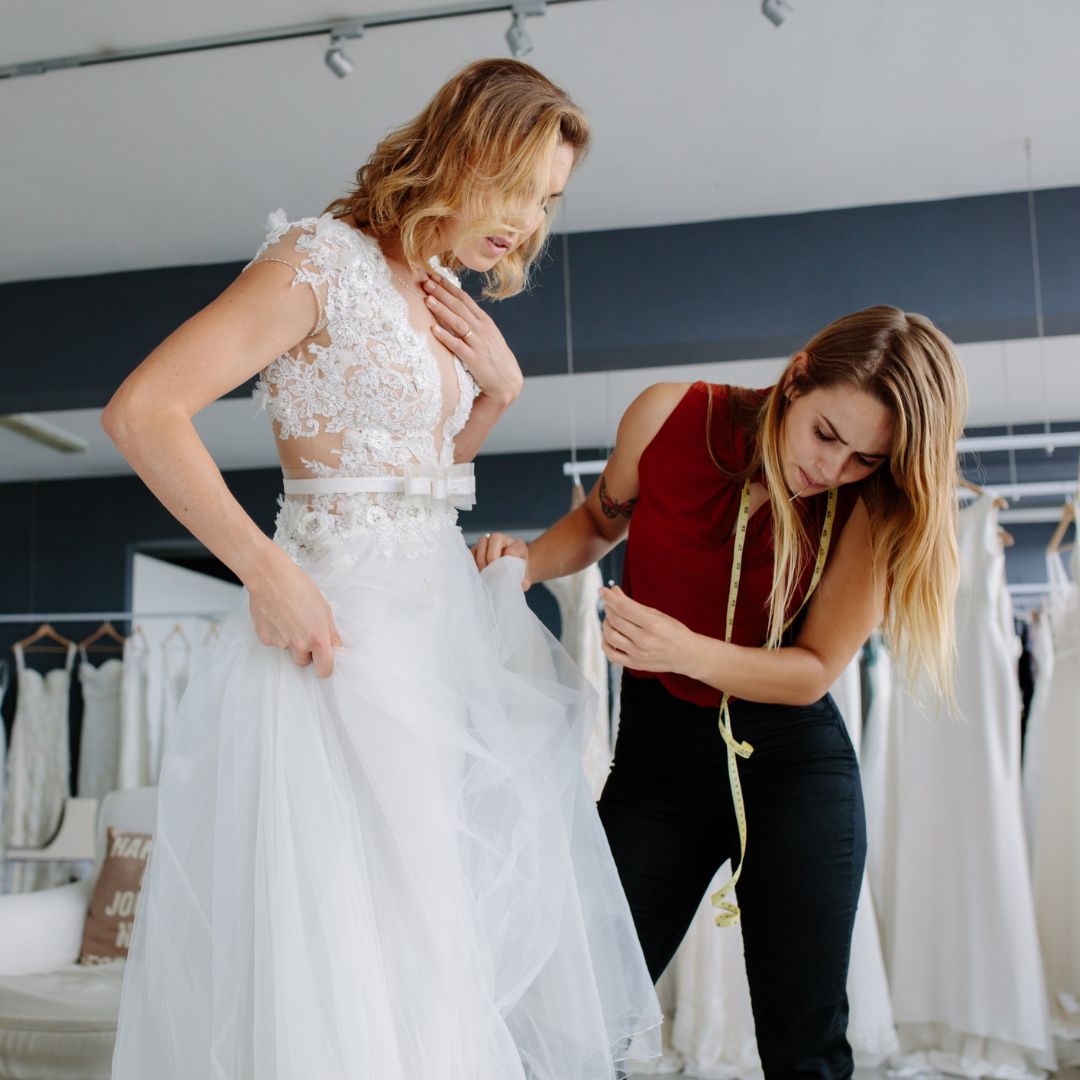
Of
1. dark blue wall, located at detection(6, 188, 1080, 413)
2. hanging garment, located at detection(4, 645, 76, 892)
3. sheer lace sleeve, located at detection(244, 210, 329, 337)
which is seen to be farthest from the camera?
hanging garment, located at detection(4, 645, 76, 892)

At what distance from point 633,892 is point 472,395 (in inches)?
30.0

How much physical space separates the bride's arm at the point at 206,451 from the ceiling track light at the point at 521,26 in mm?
1789

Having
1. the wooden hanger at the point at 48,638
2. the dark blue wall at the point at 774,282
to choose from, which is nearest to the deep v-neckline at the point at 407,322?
the dark blue wall at the point at 774,282

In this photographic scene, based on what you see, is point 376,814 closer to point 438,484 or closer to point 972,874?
point 438,484

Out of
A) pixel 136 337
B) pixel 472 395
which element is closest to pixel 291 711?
pixel 472 395

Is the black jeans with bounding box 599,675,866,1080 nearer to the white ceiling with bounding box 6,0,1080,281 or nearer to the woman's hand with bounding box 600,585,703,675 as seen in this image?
the woman's hand with bounding box 600,585,703,675

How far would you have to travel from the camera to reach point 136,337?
4.82 metres

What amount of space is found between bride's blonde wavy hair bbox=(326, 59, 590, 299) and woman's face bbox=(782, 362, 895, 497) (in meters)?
0.47

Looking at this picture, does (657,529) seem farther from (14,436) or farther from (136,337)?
(14,436)

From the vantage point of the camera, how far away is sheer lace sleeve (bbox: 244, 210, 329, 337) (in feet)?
4.49

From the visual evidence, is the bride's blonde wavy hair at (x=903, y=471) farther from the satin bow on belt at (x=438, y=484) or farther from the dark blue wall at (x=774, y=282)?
the dark blue wall at (x=774, y=282)

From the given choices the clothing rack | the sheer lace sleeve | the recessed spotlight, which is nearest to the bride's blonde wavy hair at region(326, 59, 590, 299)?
the sheer lace sleeve

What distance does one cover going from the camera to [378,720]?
1.31 metres

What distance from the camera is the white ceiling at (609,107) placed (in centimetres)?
303
